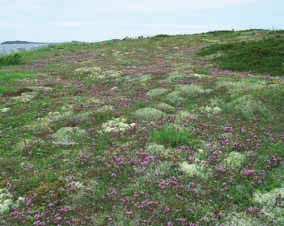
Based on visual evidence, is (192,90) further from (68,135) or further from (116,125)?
(68,135)

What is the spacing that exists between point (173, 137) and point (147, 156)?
1.33 metres

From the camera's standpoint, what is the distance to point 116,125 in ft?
40.3

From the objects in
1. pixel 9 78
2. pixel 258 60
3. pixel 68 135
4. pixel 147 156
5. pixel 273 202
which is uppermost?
pixel 258 60

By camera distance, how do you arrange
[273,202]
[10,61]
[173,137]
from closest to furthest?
[273,202]
[173,137]
[10,61]

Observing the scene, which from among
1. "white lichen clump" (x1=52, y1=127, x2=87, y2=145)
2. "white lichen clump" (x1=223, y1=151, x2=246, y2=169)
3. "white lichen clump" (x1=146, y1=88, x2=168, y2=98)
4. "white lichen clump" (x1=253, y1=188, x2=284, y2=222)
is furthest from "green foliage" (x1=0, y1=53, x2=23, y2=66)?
"white lichen clump" (x1=253, y1=188, x2=284, y2=222)

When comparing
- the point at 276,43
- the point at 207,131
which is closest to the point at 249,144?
the point at 207,131

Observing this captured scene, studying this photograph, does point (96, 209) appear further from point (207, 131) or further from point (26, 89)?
point (26, 89)

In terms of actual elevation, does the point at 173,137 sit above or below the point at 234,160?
above

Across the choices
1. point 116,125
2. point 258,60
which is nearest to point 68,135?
point 116,125

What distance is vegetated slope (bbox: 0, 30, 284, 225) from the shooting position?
279 inches

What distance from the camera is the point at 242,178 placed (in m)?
8.13

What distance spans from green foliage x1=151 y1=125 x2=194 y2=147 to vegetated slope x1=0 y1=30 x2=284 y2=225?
1.5 inches

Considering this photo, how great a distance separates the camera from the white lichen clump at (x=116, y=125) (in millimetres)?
11891

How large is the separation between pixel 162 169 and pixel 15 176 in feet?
14.6
